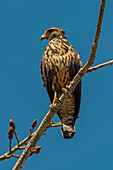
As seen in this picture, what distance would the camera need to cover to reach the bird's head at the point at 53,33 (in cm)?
662

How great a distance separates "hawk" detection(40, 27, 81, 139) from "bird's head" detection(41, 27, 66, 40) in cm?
55

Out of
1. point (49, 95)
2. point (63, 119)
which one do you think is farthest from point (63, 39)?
point (63, 119)

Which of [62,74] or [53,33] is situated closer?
[62,74]

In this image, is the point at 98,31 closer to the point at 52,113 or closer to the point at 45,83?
the point at 52,113

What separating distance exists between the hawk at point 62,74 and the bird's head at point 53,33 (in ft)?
1.80

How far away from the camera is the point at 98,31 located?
3.58 metres

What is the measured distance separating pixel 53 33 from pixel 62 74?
52.9 inches

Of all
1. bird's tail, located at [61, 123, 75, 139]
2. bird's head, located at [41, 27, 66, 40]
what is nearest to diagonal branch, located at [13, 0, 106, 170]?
bird's tail, located at [61, 123, 75, 139]

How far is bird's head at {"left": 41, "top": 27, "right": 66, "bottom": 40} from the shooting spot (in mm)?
6616

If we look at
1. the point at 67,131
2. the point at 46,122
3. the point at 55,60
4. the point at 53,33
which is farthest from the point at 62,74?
the point at 46,122

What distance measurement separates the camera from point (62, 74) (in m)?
5.71

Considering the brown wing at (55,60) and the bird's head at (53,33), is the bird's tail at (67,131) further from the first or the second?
the bird's head at (53,33)

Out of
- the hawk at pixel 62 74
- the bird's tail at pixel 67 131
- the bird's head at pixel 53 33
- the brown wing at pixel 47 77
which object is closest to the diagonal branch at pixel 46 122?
the bird's tail at pixel 67 131

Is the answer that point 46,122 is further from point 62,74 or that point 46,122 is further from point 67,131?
point 62,74
